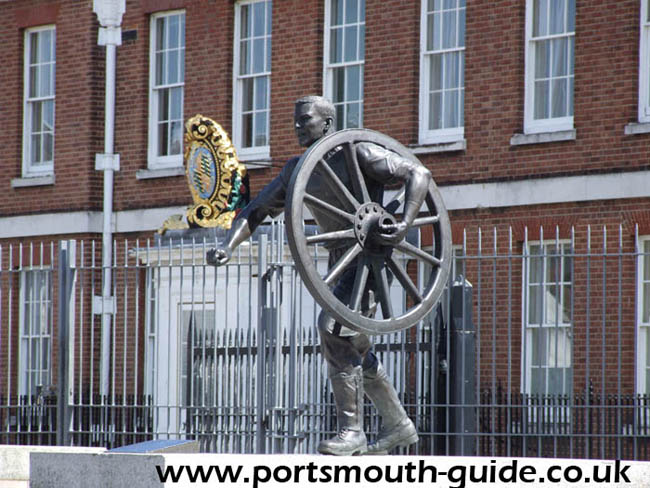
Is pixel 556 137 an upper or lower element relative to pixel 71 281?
upper

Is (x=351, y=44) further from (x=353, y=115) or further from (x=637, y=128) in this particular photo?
(x=637, y=128)

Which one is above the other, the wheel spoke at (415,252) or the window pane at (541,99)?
the window pane at (541,99)

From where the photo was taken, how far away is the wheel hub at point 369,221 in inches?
357

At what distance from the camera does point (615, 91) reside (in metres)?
18.5

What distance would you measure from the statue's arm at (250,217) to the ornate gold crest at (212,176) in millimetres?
9728

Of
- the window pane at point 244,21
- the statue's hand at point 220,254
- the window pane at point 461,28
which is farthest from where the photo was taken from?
the window pane at point 244,21

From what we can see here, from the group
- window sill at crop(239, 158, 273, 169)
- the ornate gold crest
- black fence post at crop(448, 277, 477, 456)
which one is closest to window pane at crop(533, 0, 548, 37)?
the ornate gold crest

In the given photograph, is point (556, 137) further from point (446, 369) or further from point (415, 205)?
point (415, 205)

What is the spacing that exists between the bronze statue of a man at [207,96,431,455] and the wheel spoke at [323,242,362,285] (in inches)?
6.1

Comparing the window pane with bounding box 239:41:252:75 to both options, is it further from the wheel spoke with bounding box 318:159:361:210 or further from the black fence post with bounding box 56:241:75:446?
the wheel spoke with bounding box 318:159:361:210

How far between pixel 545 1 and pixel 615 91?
62.5 inches

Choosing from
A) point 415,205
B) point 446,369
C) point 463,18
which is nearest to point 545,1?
point 463,18

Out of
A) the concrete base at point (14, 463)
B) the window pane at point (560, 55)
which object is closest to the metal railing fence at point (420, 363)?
the concrete base at point (14, 463)

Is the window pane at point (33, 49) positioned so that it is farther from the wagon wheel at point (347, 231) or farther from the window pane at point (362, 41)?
the wagon wheel at point (347, 231)
